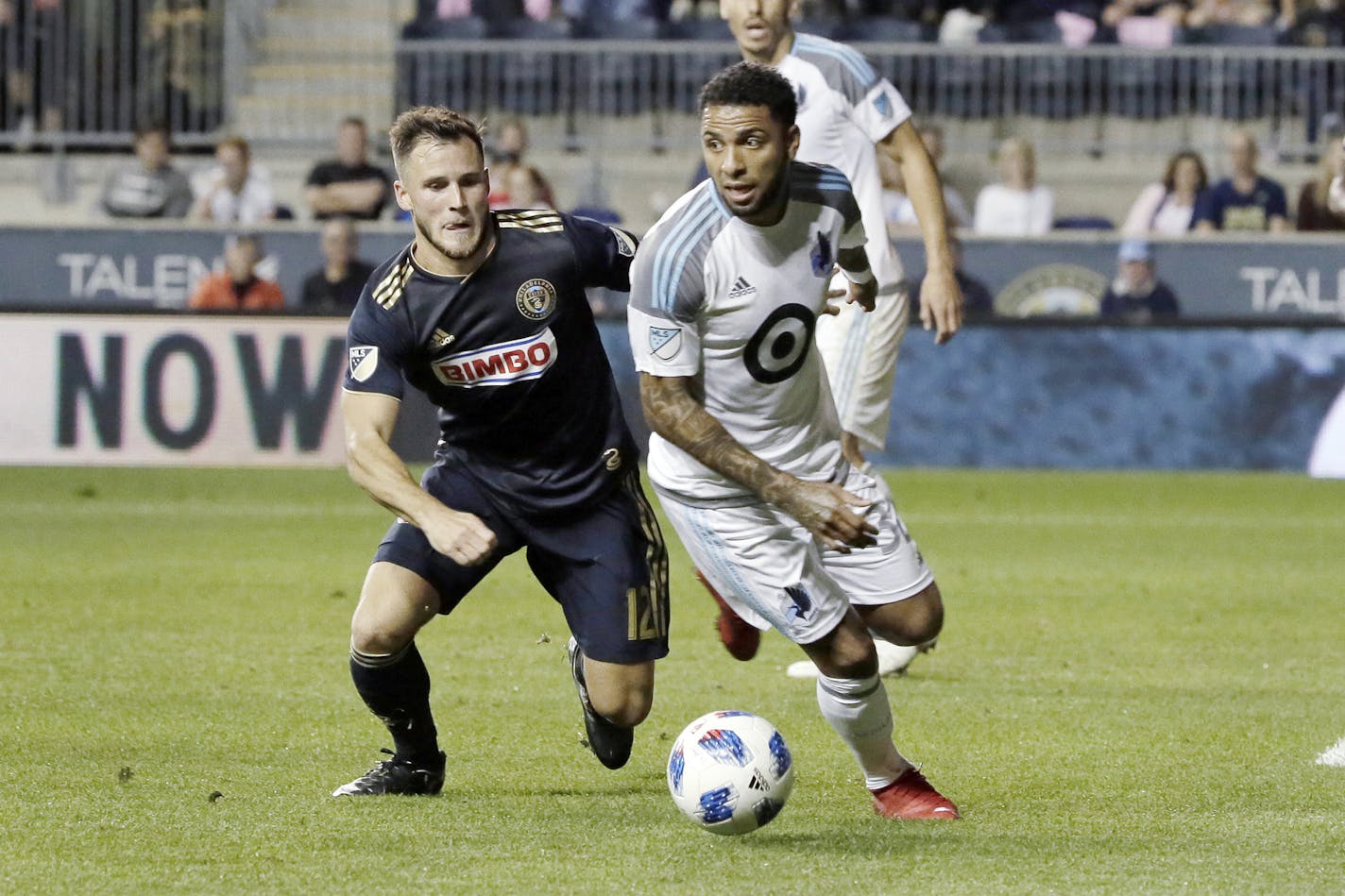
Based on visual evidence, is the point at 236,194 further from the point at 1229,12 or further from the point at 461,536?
the point at 461,536

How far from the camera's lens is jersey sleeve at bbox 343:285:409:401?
5.33 meters

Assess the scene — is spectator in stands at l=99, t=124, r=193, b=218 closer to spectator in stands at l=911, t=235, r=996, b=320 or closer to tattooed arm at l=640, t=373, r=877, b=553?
spectator in stands at l=911, t=235, r=996, b=320

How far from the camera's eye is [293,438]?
14.8 metres

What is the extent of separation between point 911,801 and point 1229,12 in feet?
54.4

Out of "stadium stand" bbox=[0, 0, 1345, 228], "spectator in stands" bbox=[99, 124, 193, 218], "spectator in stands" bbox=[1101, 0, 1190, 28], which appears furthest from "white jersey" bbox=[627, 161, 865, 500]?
"spectator in stands" bbox=[1101, 0, 1190, 28]

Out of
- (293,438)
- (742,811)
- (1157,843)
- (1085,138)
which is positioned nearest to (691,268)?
(742,811)

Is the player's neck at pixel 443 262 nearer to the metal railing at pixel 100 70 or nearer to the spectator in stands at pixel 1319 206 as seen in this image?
the spectator in stands at pixel 1319 206

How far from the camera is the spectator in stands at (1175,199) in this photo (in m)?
17.4

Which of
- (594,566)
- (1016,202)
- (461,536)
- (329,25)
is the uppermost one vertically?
(329,25)

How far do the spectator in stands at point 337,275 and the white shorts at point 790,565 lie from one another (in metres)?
10.4

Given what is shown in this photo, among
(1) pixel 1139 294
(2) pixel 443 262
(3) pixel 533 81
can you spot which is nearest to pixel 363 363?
→ (2) pixel 443 262

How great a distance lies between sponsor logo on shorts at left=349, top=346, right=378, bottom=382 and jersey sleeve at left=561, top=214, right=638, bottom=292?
65 centimetres

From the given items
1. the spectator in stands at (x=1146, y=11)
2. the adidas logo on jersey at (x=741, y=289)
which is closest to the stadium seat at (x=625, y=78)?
the spectator in stands at (x=1146, y=11)

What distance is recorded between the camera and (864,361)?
766 centimetres
